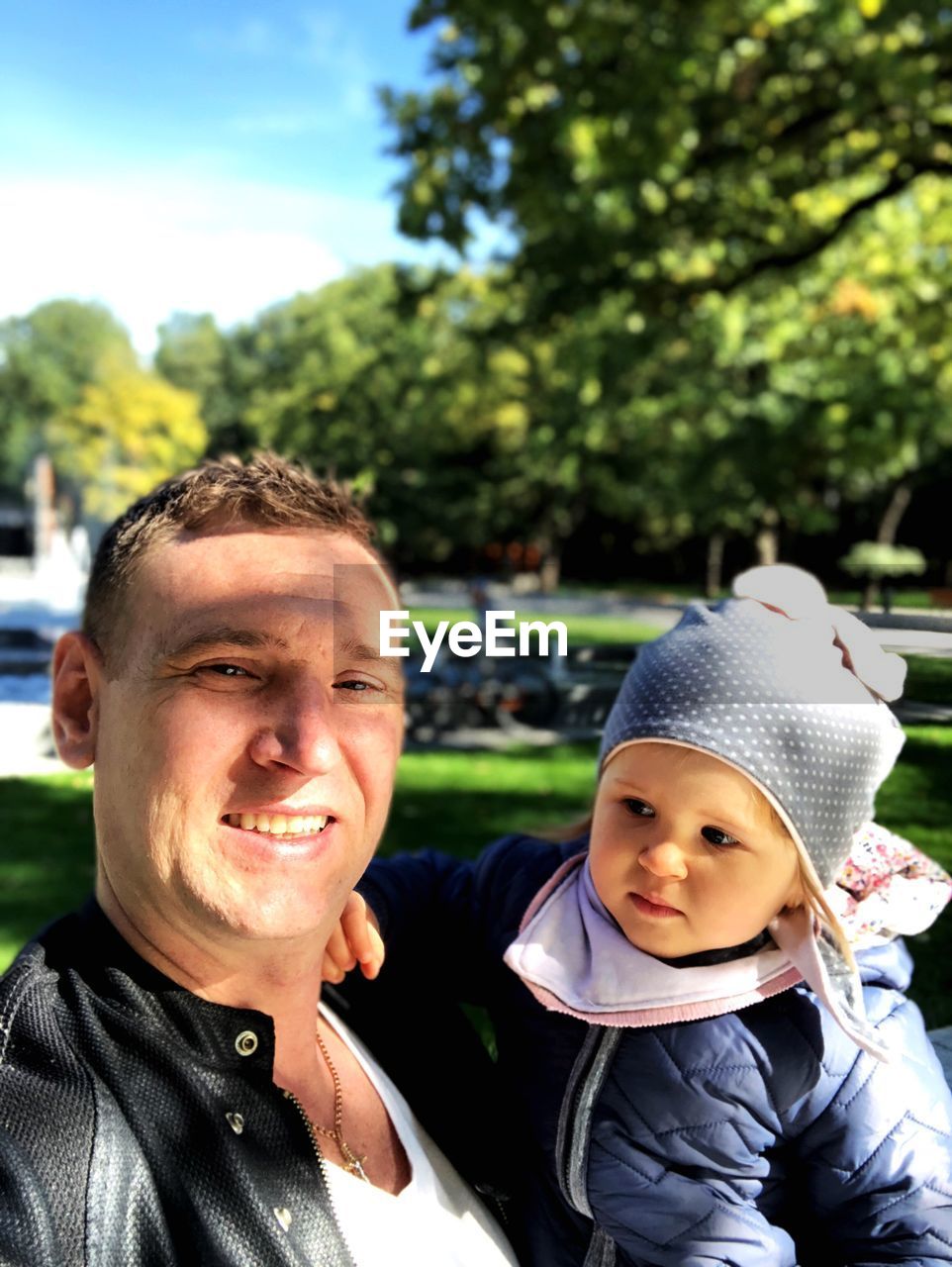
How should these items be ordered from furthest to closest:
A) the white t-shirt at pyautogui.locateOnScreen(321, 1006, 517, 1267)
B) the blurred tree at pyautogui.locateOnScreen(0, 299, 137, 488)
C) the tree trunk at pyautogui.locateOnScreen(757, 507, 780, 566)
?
the blurred tree at pyautogui.locateOnScreen(0, 299, 137, 488) < the tree trunk at pyautogui.locateOnScreen(757, 507, 780, 566) < the white t-shirt at pyautogui.locateOnScreen(321, 1006, 517, 1267)

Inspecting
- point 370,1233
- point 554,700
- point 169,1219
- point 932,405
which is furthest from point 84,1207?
point 932,405

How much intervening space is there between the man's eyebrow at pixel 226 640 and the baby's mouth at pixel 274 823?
16 cm

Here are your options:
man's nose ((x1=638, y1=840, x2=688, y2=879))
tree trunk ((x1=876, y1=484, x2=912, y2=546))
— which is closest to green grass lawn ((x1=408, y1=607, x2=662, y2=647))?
man's nose ((x1=638, y1=840, x2=688, y2=879))

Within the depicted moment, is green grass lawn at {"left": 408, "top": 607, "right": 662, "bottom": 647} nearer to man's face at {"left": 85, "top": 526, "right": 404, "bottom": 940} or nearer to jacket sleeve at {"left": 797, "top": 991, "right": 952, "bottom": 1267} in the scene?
man's face at {"left": 85, "top": 526, "right": 404, "bottom": 940}

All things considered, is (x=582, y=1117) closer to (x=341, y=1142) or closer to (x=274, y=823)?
(x=341, y=1142)

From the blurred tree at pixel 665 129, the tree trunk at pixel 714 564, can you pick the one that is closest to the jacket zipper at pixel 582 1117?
the tree trunk at pixel 714 564

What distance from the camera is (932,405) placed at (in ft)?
33.2

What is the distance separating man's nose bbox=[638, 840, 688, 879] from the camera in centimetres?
123

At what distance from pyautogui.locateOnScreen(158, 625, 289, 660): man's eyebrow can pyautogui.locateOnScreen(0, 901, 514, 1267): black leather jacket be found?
320 mm

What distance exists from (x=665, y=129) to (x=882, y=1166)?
22.5 feet

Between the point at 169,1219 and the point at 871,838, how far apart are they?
945 mm

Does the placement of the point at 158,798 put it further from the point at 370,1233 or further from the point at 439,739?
the point at 439,739

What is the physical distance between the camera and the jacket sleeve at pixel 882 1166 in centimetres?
127

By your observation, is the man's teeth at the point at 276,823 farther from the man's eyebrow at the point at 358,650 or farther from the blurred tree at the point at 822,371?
the blurred tree at the point at 822,371
